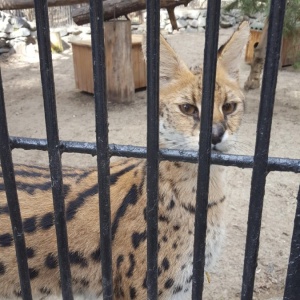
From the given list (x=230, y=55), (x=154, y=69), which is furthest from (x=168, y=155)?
(x=230, y=55)

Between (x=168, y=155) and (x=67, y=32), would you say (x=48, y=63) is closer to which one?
(x=168, y=155)

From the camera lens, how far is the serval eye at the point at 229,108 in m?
2.32

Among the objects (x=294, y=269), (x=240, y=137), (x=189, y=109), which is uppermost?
(x=189, y=109)

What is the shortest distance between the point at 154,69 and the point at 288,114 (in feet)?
21.4

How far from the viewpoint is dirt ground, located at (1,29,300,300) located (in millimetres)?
3461

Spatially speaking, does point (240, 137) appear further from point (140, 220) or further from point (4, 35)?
point (4, 35)

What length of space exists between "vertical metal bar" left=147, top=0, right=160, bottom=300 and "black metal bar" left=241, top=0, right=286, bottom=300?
282mm

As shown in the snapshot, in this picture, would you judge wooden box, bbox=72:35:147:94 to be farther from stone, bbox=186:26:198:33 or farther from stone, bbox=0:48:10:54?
stone, bbox=186:26:198:33

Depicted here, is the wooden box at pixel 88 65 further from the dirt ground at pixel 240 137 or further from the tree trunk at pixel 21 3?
the tree trunk at pixel 21 3

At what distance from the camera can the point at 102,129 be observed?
126cm

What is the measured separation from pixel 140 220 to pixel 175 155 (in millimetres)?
1096

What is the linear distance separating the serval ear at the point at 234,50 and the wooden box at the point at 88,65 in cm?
566

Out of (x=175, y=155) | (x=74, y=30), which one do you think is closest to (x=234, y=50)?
(x=175, y=155)

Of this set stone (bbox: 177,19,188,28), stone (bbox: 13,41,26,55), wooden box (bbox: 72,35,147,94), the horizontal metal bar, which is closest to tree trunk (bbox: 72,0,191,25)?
wooden box (bbox: 72,35,147,94)
